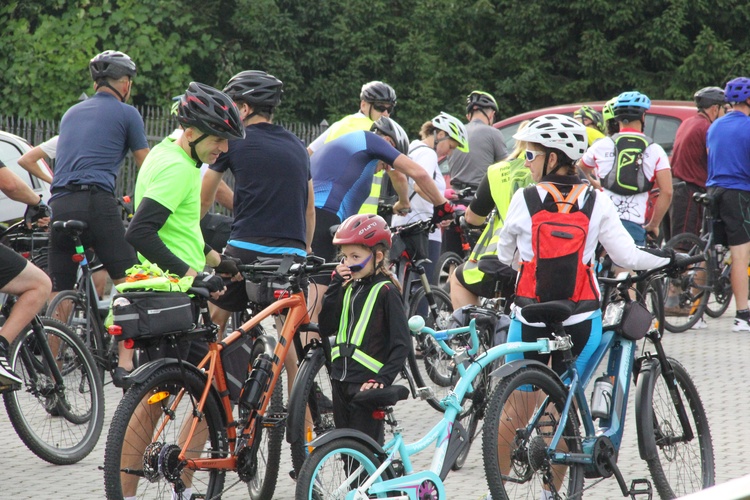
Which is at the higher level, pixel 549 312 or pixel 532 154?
pixel 532 154

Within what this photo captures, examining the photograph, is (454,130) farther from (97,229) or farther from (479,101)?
(97,229)

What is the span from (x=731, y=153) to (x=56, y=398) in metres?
6.75

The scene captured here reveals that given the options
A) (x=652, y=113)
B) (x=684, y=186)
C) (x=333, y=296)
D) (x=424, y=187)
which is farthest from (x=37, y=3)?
(x=333, y=296)

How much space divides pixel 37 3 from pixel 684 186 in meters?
15.0

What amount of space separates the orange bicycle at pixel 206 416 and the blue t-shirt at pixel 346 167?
1.59m

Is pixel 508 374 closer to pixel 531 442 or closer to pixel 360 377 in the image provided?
pixel 531 442

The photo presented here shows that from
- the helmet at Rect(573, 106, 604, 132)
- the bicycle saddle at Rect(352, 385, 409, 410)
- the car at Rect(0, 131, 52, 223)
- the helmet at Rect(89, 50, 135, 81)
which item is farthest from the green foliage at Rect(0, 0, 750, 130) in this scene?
the bicycle saddle at Rect(352, 385, 409, 410)

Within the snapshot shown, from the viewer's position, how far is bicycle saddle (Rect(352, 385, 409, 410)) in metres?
4.72

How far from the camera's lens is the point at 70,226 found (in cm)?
721

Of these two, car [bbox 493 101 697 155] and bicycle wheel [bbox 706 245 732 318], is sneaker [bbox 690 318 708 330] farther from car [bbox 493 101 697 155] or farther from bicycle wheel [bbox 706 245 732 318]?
car [bbox 493 101 697 155]

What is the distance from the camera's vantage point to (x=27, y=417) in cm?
609

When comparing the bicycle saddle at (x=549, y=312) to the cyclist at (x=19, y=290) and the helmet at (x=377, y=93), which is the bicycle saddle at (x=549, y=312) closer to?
the cyclist at (x=19, y=290)

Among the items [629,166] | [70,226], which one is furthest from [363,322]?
[629,166]

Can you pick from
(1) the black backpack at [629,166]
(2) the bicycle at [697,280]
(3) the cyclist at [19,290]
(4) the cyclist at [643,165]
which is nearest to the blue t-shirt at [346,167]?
(3) the cyclist at [19,290]
